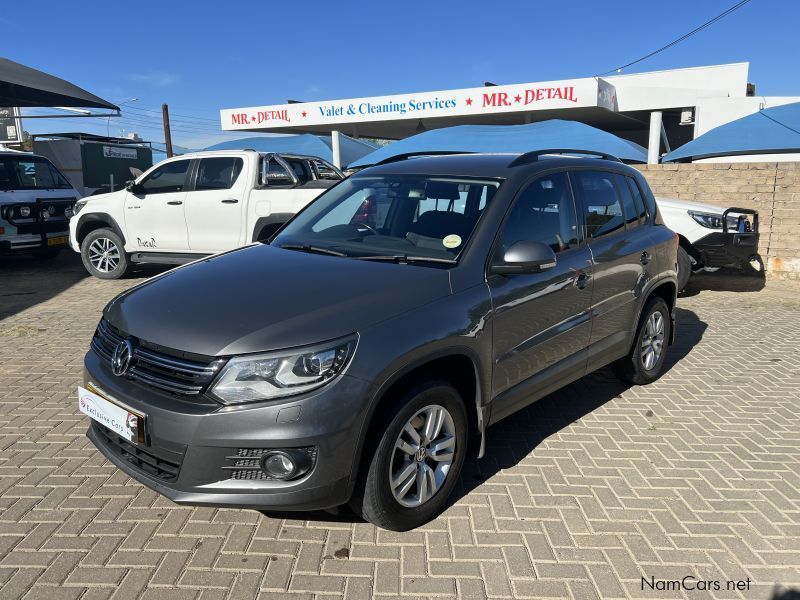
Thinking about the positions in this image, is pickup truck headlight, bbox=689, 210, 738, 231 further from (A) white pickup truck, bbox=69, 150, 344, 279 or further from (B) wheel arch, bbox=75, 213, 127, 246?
(B) wheel arch, bbox=75, 213, 127, 246

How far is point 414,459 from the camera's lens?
2852mm

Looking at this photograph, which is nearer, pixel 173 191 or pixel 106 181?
pixel 173 191

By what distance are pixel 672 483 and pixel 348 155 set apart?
56.3 feet

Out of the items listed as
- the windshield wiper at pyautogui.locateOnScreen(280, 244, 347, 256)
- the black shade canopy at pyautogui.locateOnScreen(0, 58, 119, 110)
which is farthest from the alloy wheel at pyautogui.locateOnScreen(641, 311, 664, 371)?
the black shade canopy at pyautogui.locateOnScreen(0, 58, 119, 110)

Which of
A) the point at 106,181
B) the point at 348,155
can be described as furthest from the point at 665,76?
the point at 106,181

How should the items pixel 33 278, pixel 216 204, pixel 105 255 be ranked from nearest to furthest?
pixel 216 204 < pixel 105 255 < pixel 33 278

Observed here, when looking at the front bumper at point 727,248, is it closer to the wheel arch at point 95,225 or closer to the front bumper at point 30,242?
the wheel arch at point 95,225

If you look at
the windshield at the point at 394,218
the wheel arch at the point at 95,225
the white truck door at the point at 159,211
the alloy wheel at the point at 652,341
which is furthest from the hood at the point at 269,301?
the wheel arch at the point at 95,225

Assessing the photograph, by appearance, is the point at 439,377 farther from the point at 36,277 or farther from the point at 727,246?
the point at 36,277

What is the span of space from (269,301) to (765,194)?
9757mm

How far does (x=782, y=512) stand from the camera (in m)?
3.13

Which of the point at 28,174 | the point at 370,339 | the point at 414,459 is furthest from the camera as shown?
the point at 28,174

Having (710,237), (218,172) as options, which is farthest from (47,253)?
(710,237)

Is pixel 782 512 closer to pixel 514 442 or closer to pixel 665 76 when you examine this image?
pixel 514 442
